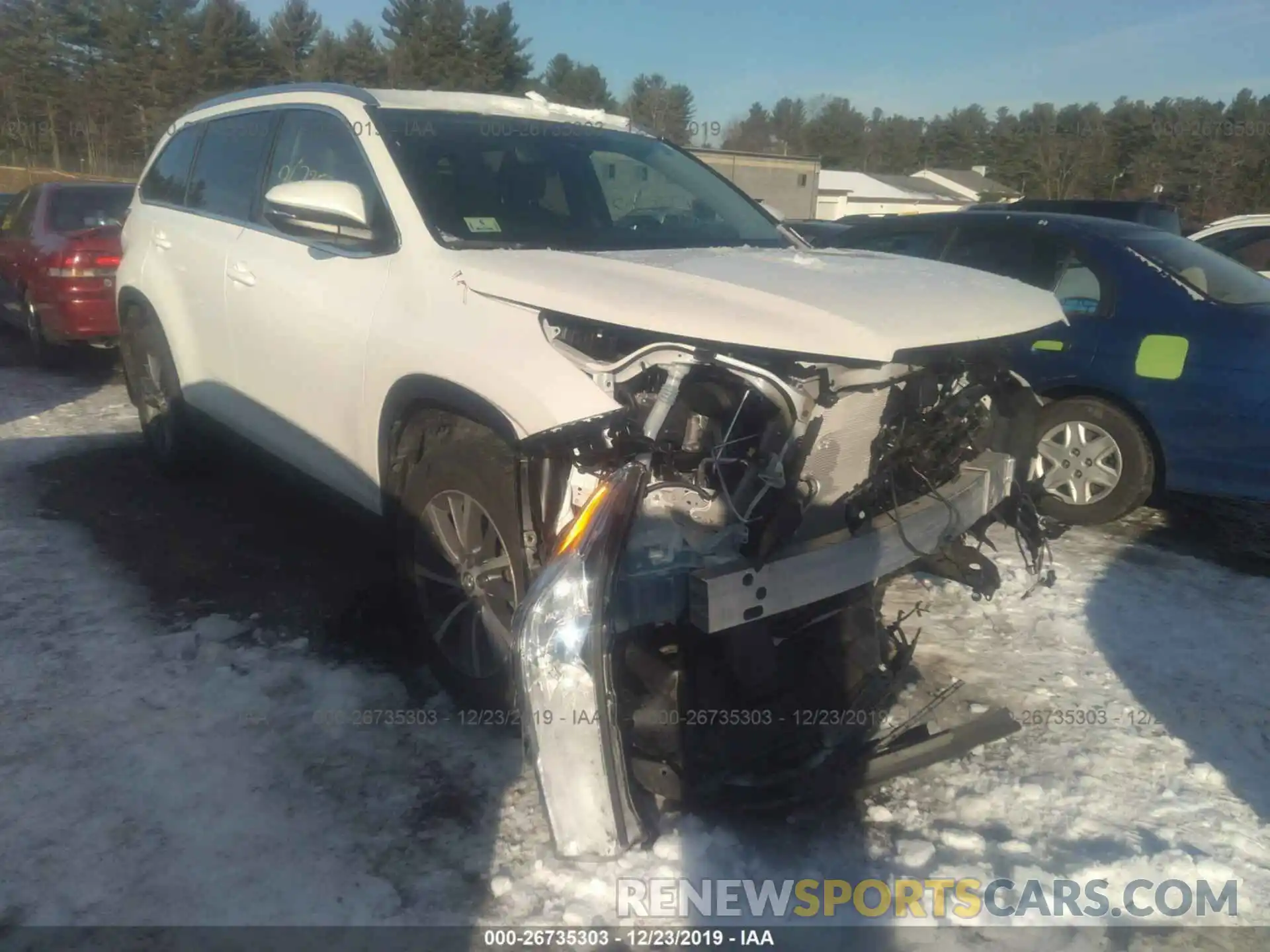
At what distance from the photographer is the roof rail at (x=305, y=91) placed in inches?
151

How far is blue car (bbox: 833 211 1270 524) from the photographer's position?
15.1 ft

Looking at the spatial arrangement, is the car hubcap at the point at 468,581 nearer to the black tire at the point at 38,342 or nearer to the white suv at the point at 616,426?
the white suv at the point at 616,426

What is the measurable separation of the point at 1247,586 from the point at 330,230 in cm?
442

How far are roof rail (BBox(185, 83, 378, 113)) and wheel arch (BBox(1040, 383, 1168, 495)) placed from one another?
3.79 metres

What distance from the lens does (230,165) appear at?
15.4 ft

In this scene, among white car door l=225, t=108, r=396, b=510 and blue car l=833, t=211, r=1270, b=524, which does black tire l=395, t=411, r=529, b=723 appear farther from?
blue car l=833, t=211, r=1270, b=524

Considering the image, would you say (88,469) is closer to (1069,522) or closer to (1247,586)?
(1069,522)

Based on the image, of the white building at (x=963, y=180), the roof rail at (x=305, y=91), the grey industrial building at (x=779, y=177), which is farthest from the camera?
the white building at (x=963, y=180)

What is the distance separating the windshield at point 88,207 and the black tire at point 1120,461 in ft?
26.7

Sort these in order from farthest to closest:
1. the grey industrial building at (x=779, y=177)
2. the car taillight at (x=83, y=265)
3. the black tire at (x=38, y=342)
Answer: the grey industrial building at (x=779, y=177) < the black tire at (x=38, y=342) < the car taillight at (x=83, y=265)

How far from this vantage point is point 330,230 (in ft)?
11.7

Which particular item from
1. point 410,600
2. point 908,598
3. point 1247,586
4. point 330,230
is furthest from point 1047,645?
point 330,230

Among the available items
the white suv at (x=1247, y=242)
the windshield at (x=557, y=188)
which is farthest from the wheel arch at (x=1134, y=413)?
the white suv at (x=1247, y=242)

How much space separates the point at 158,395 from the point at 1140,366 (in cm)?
541
